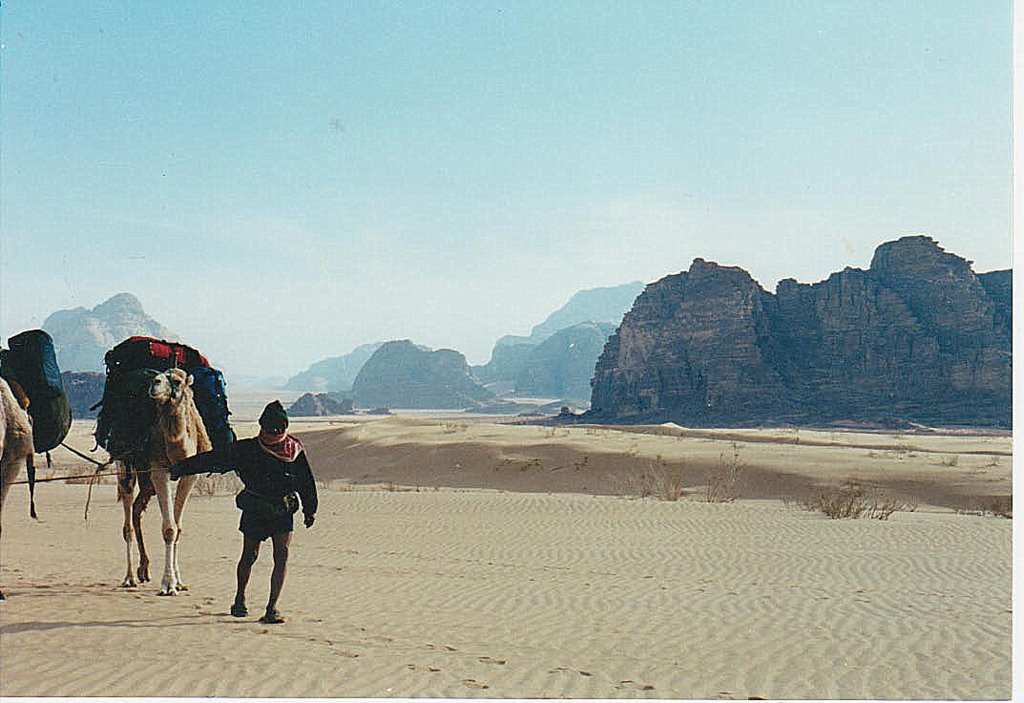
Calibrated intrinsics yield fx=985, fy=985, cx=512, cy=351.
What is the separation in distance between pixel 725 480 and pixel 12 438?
77.3 feet

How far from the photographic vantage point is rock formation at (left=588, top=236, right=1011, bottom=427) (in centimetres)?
8631

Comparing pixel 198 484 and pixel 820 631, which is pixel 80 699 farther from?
pixel 198 484

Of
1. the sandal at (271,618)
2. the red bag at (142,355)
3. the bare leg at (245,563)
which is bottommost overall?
the sandal at (271,618)

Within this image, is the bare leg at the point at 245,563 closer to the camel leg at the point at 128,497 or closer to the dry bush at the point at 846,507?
the camel leg at the point at 128,497

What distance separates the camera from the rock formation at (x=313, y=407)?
120 metres

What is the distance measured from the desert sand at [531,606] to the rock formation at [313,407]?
99267 mm

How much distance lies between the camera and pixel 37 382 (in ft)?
34.0

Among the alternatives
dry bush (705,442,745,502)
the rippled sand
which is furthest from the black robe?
dry bush (705,442,745,502)

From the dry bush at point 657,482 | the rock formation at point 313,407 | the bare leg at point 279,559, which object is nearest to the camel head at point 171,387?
the bare leg at point 279,559

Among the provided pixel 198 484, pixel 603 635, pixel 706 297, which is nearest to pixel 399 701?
pixel 603 635

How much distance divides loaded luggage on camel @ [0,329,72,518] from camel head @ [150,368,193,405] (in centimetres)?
131

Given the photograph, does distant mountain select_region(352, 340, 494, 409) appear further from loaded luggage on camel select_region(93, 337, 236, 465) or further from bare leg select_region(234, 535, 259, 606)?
bare leg select_region(234, 535, 259, 606)

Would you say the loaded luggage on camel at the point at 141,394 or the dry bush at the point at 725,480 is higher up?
the loaded luggage on camel at the point at 141,394

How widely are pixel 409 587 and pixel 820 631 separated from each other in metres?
4.54
